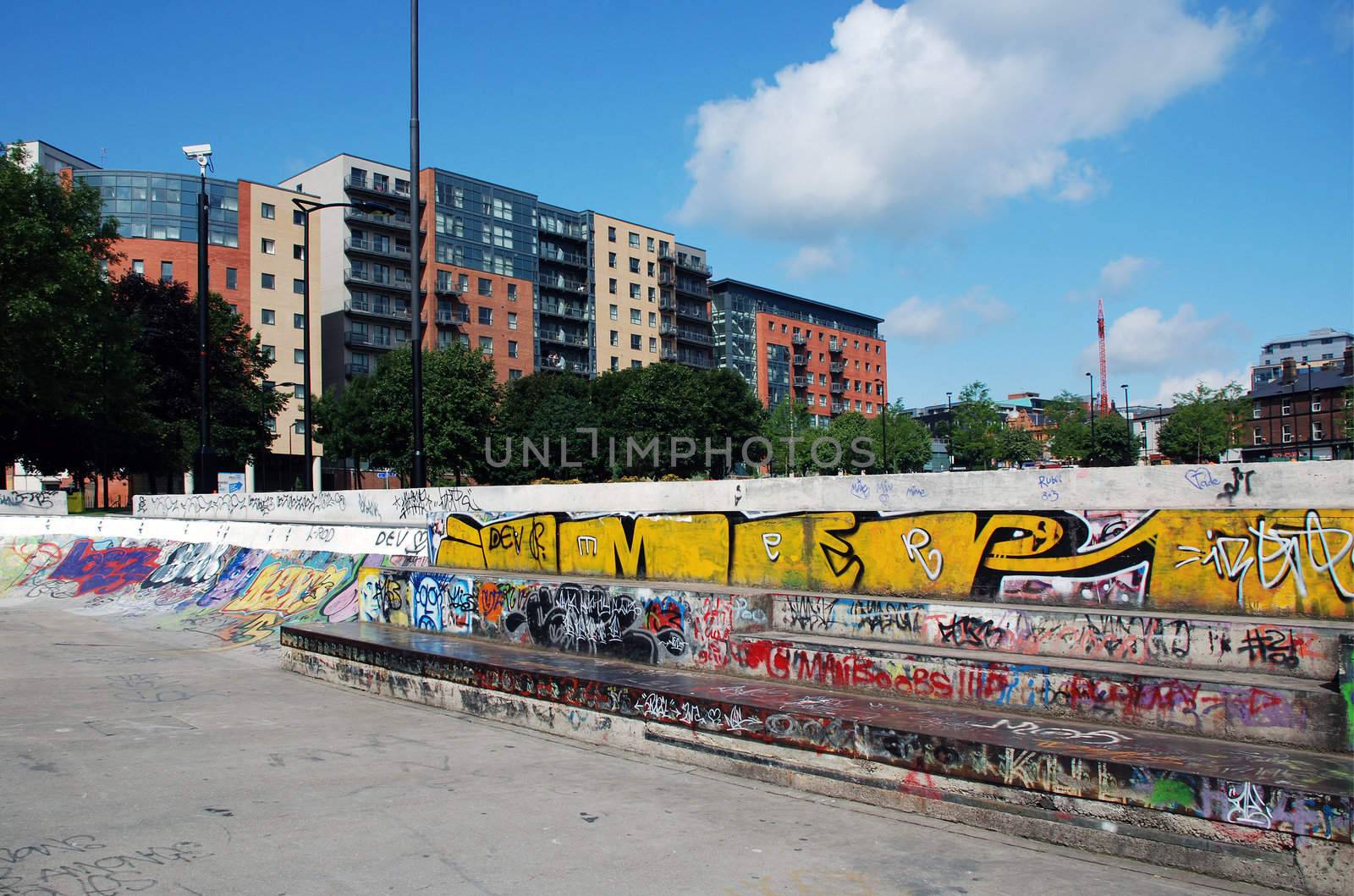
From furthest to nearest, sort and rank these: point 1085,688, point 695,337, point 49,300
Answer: point 695,337 < point 49,300 < point 1085,688

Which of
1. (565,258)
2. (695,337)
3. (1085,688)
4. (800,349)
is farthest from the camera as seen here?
(800,349)

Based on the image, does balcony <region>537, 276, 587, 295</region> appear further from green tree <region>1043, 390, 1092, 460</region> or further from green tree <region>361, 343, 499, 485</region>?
green tree <region>1043, 390, 1092, 460</region>

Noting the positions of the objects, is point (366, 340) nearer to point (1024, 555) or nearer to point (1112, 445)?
point (1112, 445)

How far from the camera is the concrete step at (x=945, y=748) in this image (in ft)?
17.0

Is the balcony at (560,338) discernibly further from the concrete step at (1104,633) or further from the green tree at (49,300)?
the concrete step at (1104,633)

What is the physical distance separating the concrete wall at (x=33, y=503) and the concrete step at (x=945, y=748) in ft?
83.7

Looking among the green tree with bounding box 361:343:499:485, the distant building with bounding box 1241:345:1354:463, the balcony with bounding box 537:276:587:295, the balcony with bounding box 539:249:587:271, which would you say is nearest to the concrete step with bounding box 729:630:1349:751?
the green tree with bounding box 361:343:499:485

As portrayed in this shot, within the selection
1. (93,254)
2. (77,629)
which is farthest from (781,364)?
(77,629)

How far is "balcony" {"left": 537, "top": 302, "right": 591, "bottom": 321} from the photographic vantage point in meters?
93.8

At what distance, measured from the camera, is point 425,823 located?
6082 mm

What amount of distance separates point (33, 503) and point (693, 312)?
277ft

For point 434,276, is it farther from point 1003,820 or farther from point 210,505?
point 1003,820

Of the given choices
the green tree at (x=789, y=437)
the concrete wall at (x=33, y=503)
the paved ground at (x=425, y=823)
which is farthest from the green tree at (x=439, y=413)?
the paved ground at (x=425, y=823)

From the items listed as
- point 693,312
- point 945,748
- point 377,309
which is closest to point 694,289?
point 693,312
